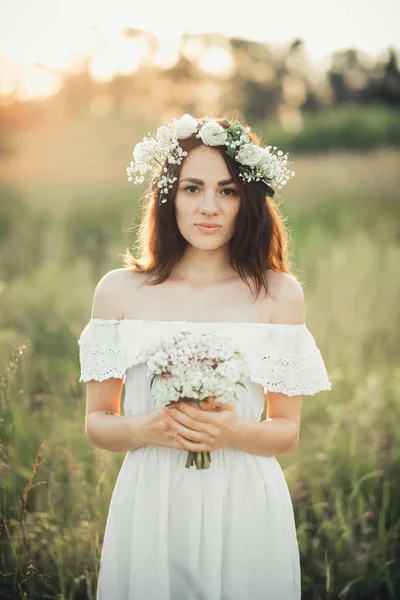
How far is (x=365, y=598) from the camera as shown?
3.43 meters

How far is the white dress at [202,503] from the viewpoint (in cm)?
239

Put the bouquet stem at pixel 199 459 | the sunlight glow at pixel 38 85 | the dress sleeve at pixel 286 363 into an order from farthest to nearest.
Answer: the sunlight glow at pixel 38 85 → the dress sleeve at pixel 286 363 → the bouquet stem at pixel 199 459

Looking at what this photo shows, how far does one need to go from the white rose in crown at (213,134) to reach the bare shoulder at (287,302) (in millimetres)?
602

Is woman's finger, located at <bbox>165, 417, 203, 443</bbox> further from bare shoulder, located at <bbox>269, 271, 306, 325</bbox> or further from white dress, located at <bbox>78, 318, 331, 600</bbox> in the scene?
bare shoulder, located at <bbox>269, 271, 306, 325</bbox>

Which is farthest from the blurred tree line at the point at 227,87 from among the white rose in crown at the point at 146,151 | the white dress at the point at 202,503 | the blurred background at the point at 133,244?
the white dress at the point at 202,503

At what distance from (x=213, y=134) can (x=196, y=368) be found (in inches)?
38.8

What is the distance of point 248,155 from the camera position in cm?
250

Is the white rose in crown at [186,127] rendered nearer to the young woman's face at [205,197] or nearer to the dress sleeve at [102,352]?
the young woman's face at [205,197]

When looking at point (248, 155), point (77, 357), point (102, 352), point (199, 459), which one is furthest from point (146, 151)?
point (77, 357)

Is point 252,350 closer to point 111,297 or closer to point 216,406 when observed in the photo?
point 216,406

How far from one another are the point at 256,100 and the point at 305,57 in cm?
86

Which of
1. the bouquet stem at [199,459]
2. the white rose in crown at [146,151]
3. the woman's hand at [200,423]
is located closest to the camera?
the woman's hand at [200,423]

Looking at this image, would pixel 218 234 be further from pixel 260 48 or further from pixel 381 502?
pixel 260 48

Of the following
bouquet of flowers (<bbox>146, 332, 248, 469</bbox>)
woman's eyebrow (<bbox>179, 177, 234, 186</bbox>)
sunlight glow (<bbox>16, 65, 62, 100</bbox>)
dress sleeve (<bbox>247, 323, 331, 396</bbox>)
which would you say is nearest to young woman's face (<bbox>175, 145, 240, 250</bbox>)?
woman's eyebrow (<bbox>179, 177, 234, 186</bbox>)
